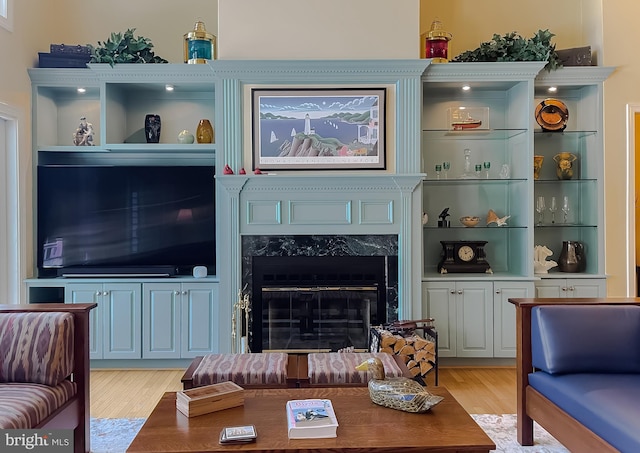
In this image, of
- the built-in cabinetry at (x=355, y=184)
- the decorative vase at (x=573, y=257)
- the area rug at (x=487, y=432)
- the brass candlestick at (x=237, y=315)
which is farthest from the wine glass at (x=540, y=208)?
the brass candlestick at (x=237, y=315)

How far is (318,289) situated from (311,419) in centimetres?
239

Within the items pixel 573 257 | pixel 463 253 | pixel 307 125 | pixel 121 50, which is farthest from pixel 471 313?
pixel 121 50

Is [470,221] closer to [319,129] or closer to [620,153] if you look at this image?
[620,153]

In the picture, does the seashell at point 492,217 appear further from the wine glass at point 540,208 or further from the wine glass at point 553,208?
the wine glass at point 553,208

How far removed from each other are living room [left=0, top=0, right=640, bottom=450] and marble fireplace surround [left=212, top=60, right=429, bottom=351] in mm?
84

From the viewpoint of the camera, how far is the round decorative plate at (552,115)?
4617 mm

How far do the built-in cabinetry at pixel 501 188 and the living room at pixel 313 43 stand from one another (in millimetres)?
167

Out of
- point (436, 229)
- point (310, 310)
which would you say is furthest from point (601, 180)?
point (310, 310)

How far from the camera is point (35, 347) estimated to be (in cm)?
252

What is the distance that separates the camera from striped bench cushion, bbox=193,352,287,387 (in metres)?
2.76

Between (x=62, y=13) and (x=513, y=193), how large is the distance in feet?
14.4

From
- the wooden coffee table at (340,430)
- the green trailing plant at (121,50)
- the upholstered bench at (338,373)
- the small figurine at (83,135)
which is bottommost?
the upholstered bench at (338,373)

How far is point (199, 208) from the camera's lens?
4.53 metres

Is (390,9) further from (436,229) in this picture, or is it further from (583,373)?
(583,373)
